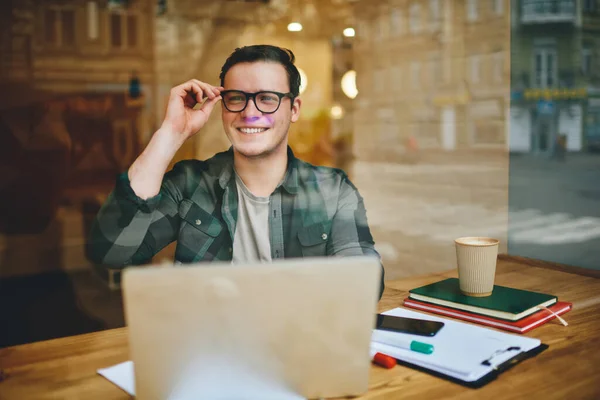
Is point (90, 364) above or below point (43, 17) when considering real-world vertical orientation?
below

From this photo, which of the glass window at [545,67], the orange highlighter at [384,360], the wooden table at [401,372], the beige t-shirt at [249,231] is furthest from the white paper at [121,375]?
the glass window at [545,67]

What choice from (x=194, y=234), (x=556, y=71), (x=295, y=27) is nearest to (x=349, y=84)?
(x=295, y=27)

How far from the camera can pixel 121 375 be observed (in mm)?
982

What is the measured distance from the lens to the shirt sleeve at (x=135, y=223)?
150 centimetres

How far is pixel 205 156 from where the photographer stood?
1.71m

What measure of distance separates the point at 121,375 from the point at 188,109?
2.71 feet

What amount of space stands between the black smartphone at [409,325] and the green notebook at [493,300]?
0.14 m

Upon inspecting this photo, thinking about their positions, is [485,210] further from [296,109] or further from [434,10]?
[296,109]

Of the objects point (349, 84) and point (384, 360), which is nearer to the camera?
point (384, 360)

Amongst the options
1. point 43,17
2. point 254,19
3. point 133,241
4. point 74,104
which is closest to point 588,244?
point 254,19

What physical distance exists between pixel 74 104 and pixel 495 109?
2.63 m

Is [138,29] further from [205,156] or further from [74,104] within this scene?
[205,156]

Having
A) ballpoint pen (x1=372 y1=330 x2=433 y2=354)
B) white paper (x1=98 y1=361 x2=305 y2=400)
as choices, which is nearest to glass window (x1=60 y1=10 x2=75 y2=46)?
ballpoint pen (x1=372 y1=330 x2=433 y2=354)

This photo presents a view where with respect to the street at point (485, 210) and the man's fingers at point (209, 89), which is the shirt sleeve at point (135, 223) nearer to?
the man's fingers at point (209, 89)
